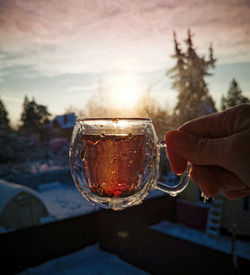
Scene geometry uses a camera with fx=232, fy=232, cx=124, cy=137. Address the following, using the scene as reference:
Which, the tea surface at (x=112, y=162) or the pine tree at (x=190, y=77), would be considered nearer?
the tea surface at (x=112, y=162)

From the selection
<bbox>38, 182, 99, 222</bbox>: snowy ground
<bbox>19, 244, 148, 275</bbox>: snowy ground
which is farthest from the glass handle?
<bbox>38, 182, 99, 222</bbox>: snowy ground

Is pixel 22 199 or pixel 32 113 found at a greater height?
pixel 32 113

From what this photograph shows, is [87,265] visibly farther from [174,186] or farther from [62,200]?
[174,186]

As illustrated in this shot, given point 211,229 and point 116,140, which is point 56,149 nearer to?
point 211,229

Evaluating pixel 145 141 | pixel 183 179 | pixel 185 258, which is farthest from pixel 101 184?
pixel 185 258

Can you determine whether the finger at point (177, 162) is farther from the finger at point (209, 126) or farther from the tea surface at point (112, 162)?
the tea surface at point (112, 162)

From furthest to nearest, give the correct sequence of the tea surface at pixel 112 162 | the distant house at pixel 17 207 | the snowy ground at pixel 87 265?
the distant house at pixel 17 207
the snowy ground at pixel 87 265
the tea surface at pixel 112 162

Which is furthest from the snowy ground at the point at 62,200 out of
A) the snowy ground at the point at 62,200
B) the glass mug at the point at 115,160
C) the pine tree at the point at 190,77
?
the glass mug at the point at 115,160
